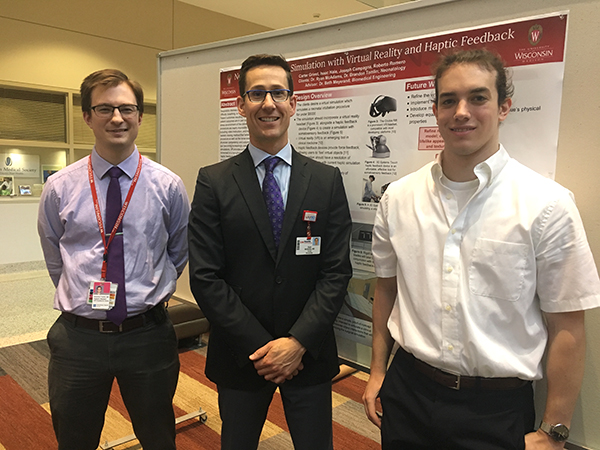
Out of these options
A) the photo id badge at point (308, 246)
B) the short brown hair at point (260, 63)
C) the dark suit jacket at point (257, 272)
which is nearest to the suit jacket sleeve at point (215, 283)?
the dark suit jacket at point (257, 272)

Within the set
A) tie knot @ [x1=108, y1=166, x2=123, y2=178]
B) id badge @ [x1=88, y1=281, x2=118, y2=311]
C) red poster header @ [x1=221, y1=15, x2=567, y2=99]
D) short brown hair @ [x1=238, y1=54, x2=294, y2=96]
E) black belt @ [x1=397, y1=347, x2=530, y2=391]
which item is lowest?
black belt @ [x1=397, y1=347, x2=530, y2=391]

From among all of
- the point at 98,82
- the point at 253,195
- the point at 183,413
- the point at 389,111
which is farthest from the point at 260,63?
the point at 183,413

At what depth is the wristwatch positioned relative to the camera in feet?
4.01

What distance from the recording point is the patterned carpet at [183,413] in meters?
2.54

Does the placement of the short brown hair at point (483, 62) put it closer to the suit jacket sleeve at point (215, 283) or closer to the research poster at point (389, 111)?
the research poster at point (389, 111)

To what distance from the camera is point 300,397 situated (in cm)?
161

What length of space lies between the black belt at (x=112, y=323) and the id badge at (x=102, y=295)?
0.25 ft

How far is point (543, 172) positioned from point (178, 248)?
1.44 m

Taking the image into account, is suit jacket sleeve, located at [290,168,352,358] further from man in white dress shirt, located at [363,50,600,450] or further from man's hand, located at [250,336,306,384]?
man in white dress shirt, located at [363,50,600,450]

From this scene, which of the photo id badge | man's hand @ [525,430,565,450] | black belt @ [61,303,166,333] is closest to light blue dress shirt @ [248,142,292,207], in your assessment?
A: the photo id badge

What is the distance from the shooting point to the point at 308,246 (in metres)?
1.59

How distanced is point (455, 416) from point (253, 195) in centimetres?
92

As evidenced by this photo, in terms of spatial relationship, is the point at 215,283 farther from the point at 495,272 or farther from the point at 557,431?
the point at 557,431

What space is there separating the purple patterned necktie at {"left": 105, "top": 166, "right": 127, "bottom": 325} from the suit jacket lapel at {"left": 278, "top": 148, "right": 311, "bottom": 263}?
2.20 ft
